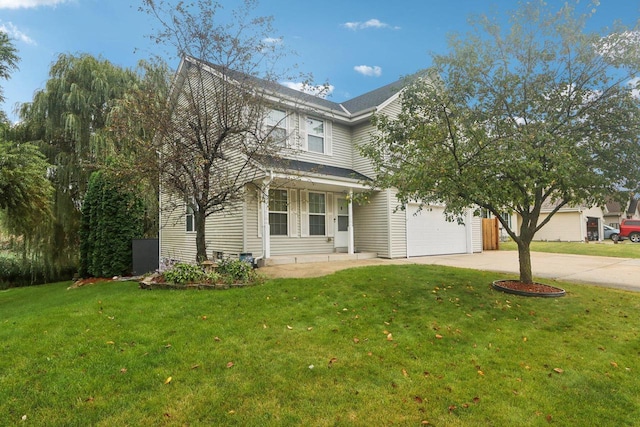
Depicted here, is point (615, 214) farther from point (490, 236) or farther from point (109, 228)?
point (109, 228)

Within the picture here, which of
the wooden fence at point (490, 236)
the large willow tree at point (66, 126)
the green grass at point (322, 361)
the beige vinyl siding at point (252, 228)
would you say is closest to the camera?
the green grass at point (322, 361)

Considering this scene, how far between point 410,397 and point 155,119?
7.24 meters

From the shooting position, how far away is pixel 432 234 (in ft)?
46.3

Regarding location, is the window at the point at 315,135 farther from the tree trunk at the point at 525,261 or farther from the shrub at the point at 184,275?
the tree trunk at the point at 525,261

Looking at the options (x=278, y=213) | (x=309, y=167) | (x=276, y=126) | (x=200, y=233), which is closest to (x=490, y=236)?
(x=309, y=167)

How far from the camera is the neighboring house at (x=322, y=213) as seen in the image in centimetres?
1096

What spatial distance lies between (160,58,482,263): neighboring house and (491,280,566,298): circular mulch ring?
483cm

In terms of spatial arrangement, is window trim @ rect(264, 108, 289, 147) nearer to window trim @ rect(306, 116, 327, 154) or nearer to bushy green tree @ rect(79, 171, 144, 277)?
window trim @ rect(306, 116, 327, 154)

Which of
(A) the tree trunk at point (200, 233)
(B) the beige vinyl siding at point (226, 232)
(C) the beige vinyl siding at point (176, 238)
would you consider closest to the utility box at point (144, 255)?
(B) the beige vinyl siding at point (226, 232)

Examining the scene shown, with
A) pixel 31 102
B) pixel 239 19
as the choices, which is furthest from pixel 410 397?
pixel 31 102

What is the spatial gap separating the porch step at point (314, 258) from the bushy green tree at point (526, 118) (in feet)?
15.5

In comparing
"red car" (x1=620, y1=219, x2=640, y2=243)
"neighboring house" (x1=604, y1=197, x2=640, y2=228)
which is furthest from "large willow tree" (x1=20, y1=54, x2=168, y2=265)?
"neighboring house" (x1=604, y1=197, x2=640, y2=228)

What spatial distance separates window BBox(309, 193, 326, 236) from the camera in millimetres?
12339

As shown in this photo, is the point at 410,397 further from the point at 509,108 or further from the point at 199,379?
the point at 509,108
